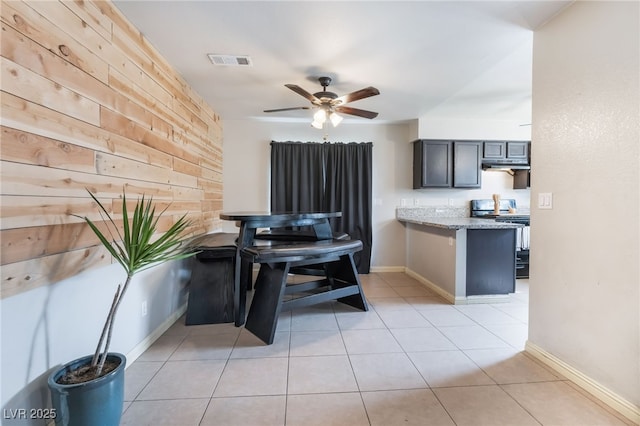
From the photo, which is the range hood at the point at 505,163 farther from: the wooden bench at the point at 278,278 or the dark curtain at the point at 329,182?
the wooden bench at the point at 278,278

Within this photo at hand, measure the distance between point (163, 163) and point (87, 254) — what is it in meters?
1.08

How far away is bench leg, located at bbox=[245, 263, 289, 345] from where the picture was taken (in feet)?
7.89

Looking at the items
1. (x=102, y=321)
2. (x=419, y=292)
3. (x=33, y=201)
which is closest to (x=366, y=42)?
(x=33, y=201)

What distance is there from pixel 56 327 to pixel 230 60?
7.53 ft

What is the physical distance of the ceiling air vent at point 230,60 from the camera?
2.48 m

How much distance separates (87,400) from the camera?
4.13ft

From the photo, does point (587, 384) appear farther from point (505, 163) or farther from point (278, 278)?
point (505, 163)

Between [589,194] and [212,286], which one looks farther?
[212,286]

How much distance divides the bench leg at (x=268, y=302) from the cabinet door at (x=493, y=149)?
3772 mm

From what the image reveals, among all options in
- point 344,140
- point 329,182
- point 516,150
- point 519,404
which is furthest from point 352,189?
point 519,404

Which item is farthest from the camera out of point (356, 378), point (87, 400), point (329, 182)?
point (329, 182)

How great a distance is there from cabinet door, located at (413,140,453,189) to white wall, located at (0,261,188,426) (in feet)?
12.6

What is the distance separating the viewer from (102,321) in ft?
5.67

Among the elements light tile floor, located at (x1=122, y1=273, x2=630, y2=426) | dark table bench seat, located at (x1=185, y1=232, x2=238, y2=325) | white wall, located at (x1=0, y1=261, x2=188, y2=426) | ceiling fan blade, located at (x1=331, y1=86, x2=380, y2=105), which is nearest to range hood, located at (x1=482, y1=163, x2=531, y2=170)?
light tile floor, located at (x1=122, y1=273, x2=630, y2=426)
